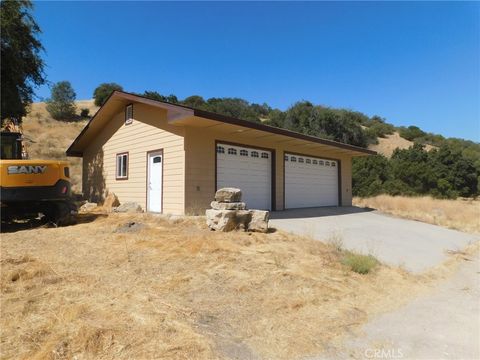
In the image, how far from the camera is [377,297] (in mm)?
5598

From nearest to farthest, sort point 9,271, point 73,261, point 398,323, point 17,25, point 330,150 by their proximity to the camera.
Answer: point 398,323
point 9,271
point 73,261
point 17,25
point 330,150

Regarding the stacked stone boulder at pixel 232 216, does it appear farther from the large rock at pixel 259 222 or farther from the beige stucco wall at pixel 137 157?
the beige stucco wall at pixel 137 157

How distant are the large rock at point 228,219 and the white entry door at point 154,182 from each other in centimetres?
420

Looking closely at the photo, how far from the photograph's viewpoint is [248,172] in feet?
45.9

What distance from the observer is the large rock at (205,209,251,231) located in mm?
8898

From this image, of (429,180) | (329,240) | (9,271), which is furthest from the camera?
(429,180)

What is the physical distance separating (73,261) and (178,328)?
3457 mm

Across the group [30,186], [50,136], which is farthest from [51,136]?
[30,186]

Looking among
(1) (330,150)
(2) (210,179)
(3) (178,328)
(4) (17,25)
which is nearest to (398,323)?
(3) (178,328)

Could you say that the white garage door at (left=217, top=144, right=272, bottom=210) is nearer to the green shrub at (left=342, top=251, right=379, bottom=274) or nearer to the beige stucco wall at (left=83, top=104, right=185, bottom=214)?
the beige stucco wall at (left=83, top=104, right=185, bottom=214)

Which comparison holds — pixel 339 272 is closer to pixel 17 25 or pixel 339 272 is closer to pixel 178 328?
pixel 178 328

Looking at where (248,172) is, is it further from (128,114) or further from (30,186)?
(30,186)

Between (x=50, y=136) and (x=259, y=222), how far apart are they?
34424 millimetres

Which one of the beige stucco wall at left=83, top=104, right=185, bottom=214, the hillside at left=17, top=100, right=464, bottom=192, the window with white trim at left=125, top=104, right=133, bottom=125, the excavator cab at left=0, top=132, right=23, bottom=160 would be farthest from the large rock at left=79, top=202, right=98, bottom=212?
the hillside at left=17, top=100, right=464, bottom=192
